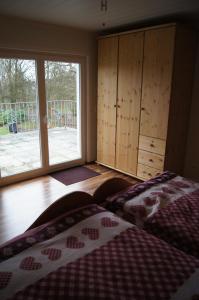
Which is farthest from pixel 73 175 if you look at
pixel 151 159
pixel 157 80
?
pixel 157 80

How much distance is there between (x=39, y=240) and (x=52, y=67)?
3016 mm

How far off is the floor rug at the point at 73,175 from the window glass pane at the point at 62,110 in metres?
0.23

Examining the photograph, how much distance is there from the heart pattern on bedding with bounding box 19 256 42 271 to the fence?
2.68 meters

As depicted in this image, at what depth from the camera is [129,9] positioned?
2.62 meters

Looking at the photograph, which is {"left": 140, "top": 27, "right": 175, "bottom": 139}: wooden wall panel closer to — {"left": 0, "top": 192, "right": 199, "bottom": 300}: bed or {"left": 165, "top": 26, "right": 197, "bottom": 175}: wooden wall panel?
{"left": 165, "top": 26, "right": 197, "bottom": 175}: wooden wall panel

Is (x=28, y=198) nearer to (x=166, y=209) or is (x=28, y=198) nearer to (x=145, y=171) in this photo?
(x=145, y=171)

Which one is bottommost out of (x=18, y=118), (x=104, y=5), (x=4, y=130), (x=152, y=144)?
(x=152, y=144)

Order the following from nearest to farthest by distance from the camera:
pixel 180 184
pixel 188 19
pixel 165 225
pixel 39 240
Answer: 1. pixel 39 240
2. pixel 165 225
3. pixel 180 184
4. pixel 188 19

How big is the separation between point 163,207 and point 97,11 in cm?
233

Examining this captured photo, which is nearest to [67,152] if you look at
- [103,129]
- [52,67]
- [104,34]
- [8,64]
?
[103,129]

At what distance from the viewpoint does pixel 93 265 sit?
1127mm

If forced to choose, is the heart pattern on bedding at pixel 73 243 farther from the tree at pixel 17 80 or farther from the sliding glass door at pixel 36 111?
the tree at pixel 17 80

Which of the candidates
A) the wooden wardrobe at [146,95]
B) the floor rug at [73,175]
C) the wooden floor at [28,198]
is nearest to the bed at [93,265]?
the wooden floor at [28,198]

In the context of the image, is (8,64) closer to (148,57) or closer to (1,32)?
(1,32)
